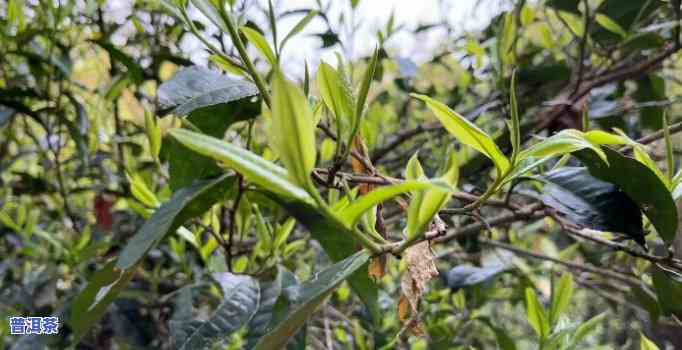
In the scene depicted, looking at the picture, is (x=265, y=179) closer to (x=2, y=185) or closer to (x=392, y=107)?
(x=2, y=185)

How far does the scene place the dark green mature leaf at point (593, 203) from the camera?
46 cm

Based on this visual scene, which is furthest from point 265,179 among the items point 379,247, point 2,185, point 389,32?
point 2,185

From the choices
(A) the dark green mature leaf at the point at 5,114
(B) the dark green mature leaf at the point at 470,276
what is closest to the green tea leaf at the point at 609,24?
(B) the dark green mature leaf at the point at 470,276

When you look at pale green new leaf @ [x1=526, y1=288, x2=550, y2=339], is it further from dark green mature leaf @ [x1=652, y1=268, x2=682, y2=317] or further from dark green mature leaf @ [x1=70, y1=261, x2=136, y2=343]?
dark green mature leaf @ [x1=70, y1=261, x2=136, y2=343]

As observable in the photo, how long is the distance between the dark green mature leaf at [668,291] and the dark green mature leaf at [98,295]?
0.46 m

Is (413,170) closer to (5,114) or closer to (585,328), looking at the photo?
(585,328)

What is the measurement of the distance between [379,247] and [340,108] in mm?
93

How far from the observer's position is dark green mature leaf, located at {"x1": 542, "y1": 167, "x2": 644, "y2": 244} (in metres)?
0.46

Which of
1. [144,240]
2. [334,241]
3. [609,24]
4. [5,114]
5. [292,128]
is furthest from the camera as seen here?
[5,114]

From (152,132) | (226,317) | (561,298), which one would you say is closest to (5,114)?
(152,132)

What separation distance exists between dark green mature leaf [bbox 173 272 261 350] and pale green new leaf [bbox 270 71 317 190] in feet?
0.89

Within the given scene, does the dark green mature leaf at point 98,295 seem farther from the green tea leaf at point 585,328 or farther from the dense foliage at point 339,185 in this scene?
the green tea leaf at point 585,328

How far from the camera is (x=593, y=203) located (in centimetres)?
48

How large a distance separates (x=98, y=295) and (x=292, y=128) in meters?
0.32
